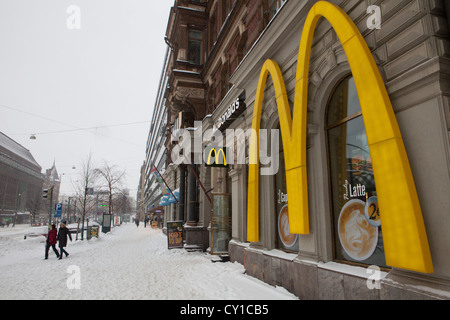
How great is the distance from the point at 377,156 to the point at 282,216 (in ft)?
13.9

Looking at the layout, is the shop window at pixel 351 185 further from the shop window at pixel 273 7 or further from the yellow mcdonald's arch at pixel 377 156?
the shop window at pixel 273 7

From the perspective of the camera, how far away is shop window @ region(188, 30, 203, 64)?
1938 centimetres

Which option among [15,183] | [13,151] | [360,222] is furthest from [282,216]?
[13,151]

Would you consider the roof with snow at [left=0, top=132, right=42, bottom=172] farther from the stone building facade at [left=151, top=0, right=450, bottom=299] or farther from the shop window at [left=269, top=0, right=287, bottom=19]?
the shop window at [left=269, top=0, right=287, bottom=19]

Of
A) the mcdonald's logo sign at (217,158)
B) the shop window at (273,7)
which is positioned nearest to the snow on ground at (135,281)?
the mcdonald's logo sign at (217,158)

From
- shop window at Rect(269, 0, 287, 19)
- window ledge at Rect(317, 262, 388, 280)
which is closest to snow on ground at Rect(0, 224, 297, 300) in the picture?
window ledge at Rect(317, 262, 388, 280)

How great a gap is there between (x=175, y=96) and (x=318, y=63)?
1299 centimetres

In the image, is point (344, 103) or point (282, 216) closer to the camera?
point (344, 103)

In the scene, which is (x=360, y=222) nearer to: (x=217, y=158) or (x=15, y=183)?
(x=217, y=158)

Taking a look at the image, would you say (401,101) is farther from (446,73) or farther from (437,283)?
(437,283)

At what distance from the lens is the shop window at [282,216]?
295 inches

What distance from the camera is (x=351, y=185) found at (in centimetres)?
547

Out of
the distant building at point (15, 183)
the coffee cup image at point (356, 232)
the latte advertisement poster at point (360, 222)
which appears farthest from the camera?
the distant building at point (15, 183)

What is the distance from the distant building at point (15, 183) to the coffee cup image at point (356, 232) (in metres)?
89.8
